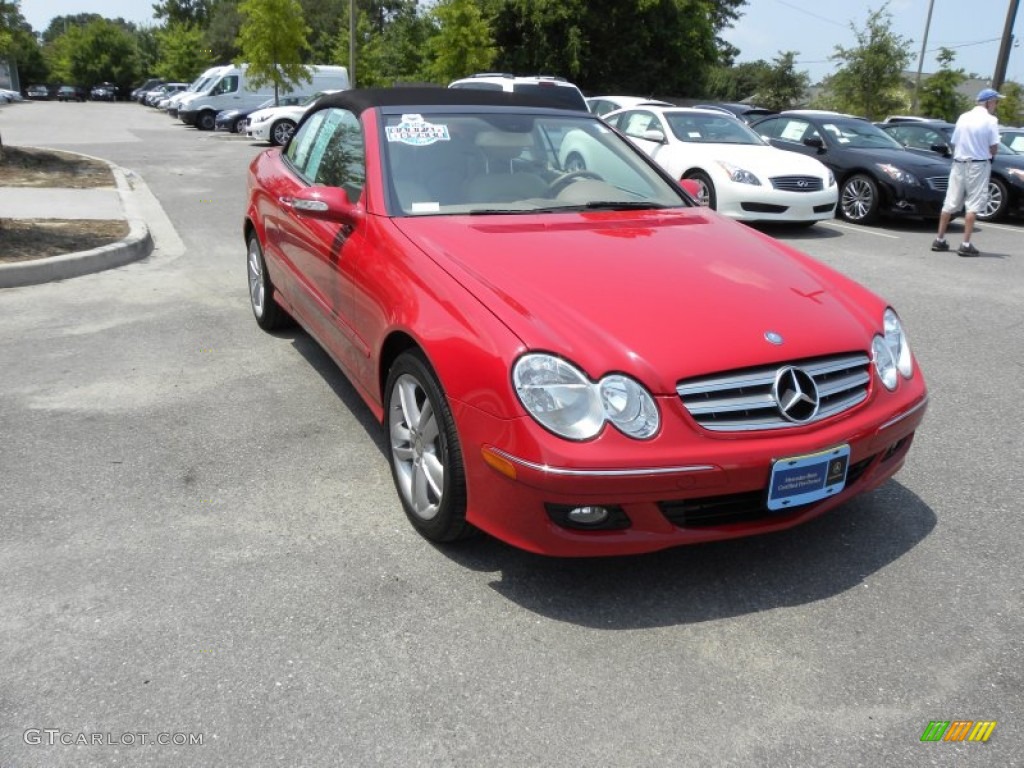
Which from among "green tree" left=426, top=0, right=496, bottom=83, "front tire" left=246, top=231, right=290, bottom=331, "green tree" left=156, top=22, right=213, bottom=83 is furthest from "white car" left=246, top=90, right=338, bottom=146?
"green tree" left=156, top=22, right=213, bottom=83

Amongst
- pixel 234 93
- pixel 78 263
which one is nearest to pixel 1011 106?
pixel 234 93

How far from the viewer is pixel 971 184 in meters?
9.29

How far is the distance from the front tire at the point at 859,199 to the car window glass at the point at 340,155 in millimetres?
8907

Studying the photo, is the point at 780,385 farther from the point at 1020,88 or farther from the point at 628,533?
the point at 1020,88

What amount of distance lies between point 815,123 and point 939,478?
10.1 meters

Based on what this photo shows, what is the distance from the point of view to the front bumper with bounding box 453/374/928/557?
2.57m

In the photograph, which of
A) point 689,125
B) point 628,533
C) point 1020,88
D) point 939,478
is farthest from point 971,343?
point 1020,88

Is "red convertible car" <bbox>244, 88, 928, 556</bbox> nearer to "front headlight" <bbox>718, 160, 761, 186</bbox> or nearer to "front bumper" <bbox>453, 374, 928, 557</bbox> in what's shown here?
"front bumper" <bbox>453, 374, 928, 557</bbox>

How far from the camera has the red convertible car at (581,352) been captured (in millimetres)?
2637

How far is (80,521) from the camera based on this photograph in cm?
336

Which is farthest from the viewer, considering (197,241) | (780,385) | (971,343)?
(197,241)

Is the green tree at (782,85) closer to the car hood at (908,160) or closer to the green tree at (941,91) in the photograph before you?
the green tree at (941,91)

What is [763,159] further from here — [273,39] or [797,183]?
[273,39]

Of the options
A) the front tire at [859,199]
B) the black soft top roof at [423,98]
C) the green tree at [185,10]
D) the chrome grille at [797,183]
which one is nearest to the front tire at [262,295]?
the black soft top roof at [423,98]
